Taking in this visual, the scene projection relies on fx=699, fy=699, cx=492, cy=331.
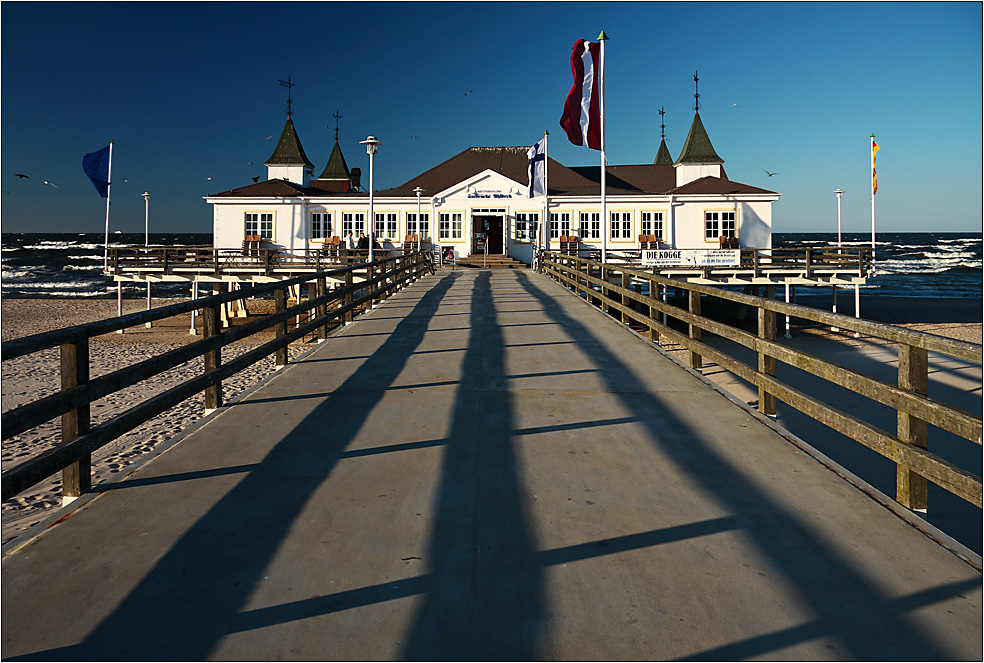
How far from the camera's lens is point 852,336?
2450cm

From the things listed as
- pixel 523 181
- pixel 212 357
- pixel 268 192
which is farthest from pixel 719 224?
pixel 212 357

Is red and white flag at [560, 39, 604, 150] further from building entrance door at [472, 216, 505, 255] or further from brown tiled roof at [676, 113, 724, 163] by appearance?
brown tiled roof at [676, 113, 724, 163]

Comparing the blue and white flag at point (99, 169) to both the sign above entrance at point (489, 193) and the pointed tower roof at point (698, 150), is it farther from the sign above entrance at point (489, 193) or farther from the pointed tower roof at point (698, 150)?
the pointed tower roof at point (698, 150)

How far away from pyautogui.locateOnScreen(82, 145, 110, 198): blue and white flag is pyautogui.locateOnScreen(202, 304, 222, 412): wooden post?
1065 inches

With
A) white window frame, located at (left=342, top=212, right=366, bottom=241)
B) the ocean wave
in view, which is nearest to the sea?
the ocean wave

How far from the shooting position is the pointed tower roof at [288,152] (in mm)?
44250

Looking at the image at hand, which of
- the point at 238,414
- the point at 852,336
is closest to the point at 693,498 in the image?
the point at 238,414

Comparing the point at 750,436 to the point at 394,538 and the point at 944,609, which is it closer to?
the point at 944,609

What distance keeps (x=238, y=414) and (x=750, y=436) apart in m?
4.19

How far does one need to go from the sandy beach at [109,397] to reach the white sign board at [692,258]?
14.9 meters

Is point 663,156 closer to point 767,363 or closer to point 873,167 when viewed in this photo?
point 873,167

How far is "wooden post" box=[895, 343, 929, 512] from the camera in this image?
3.70 m

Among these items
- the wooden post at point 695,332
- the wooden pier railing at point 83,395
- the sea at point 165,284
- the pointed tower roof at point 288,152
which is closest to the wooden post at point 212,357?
the wooden pier railing at point 83,395

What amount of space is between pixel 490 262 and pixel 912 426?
31.4 meters
